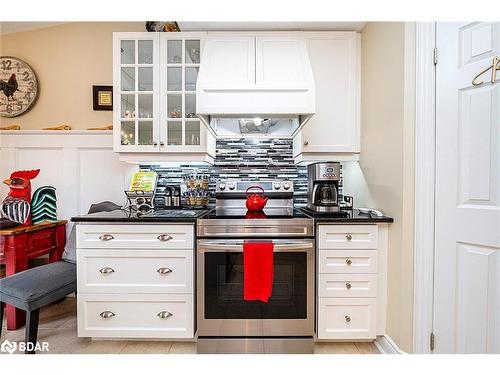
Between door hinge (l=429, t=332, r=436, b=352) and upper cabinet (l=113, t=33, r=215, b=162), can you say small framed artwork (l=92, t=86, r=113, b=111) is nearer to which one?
upper cabinet (l=113, t=33, r=215, b=162)

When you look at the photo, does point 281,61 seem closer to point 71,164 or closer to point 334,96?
point 334,96

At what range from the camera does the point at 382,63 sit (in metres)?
1.87

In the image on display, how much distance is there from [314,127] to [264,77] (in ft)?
1.89

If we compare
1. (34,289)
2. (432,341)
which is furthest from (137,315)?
(432,341)

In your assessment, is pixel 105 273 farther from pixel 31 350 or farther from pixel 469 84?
pixel 469 84

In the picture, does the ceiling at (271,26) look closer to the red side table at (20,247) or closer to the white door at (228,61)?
the white door at (228,61)

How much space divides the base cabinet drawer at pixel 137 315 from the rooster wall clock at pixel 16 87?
1.98 m

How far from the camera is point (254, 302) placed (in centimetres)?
178

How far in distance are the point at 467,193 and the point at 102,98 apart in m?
2.89

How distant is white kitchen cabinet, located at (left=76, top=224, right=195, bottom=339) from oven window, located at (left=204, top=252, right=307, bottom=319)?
0.48ft

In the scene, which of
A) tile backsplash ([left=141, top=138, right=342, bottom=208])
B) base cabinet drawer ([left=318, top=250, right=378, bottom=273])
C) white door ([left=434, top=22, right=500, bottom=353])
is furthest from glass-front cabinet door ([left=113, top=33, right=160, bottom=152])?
white door ([left=434, top=22, right=500, bottom=353])

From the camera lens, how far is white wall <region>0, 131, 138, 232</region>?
A: 2557mm
